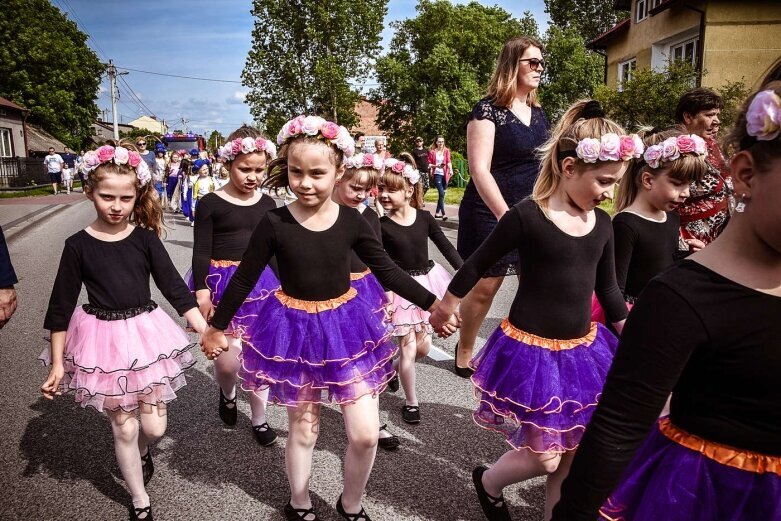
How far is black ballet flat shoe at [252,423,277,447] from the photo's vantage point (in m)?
3.85

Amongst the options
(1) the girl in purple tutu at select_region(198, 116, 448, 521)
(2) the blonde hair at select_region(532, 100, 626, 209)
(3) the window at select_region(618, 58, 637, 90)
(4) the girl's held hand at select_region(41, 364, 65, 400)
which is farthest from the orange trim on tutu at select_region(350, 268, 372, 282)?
(3) the window at select_region(618, 58, 637, 90)

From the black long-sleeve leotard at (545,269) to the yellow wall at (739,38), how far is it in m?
23.8

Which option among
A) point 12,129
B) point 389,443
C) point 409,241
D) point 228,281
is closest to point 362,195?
point 409,241

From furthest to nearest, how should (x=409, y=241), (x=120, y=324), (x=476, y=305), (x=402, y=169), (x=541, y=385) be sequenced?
(x=402, y=169)
(x=409, y=241)
(x=476, y=305)
(x=120, y=324)
(x=541, y=385)

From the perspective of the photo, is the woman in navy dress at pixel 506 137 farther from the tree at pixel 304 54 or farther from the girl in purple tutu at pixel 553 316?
the tree at pixel 304 54

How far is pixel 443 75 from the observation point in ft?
123

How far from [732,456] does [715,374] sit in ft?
0.77

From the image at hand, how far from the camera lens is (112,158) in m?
3.34

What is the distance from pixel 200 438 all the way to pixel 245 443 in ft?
1.11

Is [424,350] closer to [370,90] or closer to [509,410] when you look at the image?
[509,410]

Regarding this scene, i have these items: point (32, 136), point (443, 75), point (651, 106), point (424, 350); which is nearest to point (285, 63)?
point (443, 75)

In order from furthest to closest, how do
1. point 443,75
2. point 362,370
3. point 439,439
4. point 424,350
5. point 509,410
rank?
point 443,75 < point 424,350 < point 439,439 < point 362,370 < point 509,410

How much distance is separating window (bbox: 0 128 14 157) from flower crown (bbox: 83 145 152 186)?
143ft

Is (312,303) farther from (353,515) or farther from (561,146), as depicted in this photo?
(561,146)
